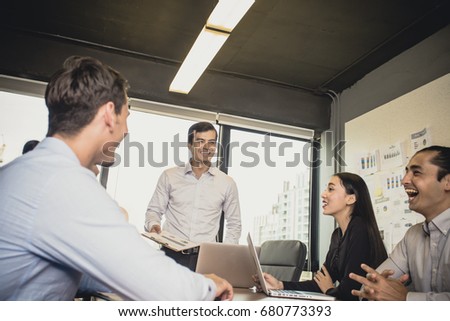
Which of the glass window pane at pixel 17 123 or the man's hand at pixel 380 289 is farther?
the glass window pane at pixel 17 123

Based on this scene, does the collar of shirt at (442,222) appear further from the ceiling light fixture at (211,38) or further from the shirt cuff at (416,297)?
the ceiling light fixture at (211,38)

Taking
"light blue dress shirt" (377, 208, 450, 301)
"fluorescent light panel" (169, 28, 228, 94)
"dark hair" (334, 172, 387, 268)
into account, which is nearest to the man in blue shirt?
"light blue dress shirt" (377, 208, 450, 301)

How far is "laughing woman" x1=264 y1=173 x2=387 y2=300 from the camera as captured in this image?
1.87m

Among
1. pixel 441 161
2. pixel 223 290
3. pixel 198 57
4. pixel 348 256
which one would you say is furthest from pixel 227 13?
pixel 223 290

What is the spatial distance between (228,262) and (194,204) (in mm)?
1312

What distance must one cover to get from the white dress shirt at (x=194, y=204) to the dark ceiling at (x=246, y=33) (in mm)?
1406

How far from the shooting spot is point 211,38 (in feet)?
10.3

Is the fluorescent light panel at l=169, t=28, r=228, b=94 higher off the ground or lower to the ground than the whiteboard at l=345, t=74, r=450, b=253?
higher

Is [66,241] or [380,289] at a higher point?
[66,241]

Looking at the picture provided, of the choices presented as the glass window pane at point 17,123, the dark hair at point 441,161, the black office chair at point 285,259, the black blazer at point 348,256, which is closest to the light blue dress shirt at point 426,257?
the black blazer at point 348,256

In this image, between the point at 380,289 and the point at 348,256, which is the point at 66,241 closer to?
the point at 380,289

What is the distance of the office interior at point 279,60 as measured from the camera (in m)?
3.38

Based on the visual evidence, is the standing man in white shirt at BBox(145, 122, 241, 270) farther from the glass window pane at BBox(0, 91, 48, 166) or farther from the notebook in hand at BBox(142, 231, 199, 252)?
the glass window pane at BBox(0, 91, 48, 166)

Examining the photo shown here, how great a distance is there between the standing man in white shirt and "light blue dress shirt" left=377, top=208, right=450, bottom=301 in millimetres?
1316
